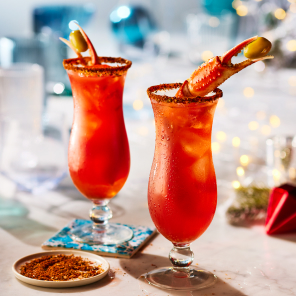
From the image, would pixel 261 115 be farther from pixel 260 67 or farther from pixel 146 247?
pixel 146 247

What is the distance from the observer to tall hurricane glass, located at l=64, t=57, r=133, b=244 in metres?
1.16

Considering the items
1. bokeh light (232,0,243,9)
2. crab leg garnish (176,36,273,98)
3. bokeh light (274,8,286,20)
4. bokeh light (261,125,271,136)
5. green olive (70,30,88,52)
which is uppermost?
bokeh light (232,0,243,9)

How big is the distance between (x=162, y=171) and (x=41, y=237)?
41cm

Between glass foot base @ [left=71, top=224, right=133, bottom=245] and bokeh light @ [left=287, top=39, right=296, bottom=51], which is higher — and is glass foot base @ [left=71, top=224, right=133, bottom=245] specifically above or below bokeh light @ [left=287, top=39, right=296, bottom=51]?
below

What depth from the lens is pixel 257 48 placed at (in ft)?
2.86

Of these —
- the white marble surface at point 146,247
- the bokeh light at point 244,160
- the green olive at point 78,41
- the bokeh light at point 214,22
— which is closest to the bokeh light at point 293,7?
the bokeh light at point 214,22

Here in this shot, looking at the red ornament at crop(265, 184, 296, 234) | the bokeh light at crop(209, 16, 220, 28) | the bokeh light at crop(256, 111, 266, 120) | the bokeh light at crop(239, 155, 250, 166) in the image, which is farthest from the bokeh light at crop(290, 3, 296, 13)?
the red ornament at crop(265, 184, 296, 234)

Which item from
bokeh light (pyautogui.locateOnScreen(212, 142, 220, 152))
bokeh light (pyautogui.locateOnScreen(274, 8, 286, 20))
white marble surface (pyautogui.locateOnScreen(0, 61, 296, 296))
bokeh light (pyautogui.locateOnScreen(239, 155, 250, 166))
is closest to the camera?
white marble surface (pyautogui.locateOnScreen(0, 61, 296, 296))

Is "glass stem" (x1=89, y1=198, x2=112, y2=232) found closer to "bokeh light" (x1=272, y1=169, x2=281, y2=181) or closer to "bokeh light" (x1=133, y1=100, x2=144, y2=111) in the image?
"bokeh light" (x1=272, y1=169, x2=281, y2=181)

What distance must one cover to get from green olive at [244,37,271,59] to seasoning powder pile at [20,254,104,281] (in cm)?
52

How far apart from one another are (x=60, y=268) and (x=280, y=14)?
310 centimetres

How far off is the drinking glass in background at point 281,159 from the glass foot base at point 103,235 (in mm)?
572

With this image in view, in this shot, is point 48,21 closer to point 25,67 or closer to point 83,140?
point 25,67

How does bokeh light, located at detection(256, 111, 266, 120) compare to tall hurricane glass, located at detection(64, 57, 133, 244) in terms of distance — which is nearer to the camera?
tall hurricane glass, located at detection(64, 57, 133, 244)
